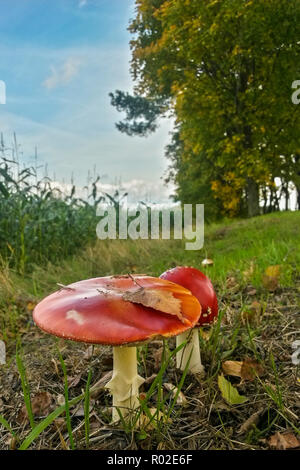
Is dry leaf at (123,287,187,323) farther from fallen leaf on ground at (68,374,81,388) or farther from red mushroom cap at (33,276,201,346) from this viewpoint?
fallen leaf on ground at (68,374,81,388)

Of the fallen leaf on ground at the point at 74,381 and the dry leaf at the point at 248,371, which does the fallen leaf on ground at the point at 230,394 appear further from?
the fallen leaf on ground at the point at 74,381

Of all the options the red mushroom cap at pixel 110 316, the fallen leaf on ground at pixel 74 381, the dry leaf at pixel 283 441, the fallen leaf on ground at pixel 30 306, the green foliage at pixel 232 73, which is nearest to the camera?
the red mushroom cap at pixel 110 316

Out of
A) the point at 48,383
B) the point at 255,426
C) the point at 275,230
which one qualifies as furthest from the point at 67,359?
Result: the point at 275,230

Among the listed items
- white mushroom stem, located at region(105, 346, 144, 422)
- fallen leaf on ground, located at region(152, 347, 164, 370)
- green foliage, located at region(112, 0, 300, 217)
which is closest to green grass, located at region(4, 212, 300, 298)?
fallen leaf on ground, located at region(152, 347, 164, 370)

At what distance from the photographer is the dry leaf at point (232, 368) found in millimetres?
1447

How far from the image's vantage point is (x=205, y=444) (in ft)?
3.77

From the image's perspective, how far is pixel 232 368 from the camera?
1.46m

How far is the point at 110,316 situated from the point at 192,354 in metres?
0.66

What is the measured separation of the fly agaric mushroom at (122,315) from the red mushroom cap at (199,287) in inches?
8.2

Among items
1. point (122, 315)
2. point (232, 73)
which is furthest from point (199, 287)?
point (232, 73)

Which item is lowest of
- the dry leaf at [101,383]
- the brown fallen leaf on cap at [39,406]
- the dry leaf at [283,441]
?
the brown fallen leaf on cap at [39,406]

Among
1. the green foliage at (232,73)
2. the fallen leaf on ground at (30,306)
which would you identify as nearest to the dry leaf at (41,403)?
the fallen leaf on ground at (30,306)

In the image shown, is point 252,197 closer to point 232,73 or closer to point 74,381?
point 232,73

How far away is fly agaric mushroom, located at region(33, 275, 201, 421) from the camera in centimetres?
89
